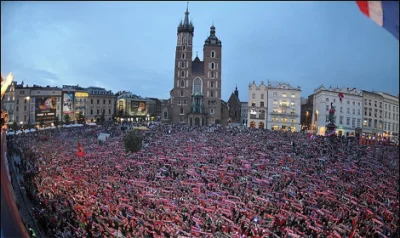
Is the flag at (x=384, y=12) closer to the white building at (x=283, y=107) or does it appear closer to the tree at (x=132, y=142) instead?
the tree at (x=132, y=142)

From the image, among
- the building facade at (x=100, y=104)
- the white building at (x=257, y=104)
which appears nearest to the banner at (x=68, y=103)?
the building facade at (x=100, y=104)

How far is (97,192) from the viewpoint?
816 cm

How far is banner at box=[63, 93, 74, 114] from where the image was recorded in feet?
27.6

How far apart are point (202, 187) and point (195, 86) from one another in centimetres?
870

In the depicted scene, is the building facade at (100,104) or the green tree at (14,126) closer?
the green tree at (14,126)

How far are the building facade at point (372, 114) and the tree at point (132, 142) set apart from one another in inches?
351

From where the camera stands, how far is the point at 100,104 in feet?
30.1

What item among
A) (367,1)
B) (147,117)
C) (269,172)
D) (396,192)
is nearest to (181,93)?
(147,117)

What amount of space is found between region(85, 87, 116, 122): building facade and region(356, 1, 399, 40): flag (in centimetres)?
810

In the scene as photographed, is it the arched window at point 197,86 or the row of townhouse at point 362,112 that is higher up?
the arched window at point 197,86

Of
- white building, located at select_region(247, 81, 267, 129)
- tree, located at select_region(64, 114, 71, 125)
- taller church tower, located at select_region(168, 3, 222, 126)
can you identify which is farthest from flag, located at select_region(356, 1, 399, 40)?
white building, located at select_region(247, 81, 267, 129)

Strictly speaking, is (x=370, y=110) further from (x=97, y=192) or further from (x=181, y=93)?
(x=97, y=192)

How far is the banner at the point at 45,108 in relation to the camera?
8.10m

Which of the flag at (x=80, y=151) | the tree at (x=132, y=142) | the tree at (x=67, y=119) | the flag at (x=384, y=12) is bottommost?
the flag at (x=80, y=151)
